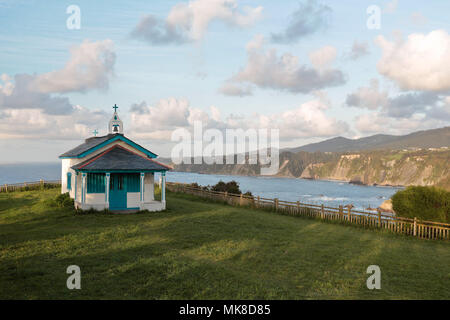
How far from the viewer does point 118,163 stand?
73.6 feet

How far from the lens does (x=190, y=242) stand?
13.7m

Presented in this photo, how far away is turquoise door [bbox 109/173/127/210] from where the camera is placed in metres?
22.3

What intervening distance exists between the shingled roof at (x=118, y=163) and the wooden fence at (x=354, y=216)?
741 centimetres

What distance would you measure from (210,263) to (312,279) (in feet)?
10.2

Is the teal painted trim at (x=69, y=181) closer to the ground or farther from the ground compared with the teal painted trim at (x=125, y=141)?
closer to the ground

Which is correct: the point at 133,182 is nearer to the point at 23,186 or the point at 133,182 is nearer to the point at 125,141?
the point at 125,141

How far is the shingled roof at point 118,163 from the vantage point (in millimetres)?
21672

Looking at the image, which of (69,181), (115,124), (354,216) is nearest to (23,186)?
(69,181)

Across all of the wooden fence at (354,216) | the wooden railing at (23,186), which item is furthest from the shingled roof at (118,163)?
the wooden railing at (23,186)

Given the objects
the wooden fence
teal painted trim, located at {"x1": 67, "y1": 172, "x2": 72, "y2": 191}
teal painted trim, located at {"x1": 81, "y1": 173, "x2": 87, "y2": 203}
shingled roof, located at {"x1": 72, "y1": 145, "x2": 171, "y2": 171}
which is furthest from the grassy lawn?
teal painted trim, located at {"x1": 67, "y1": 172, "x2": 72, "y2": 191}

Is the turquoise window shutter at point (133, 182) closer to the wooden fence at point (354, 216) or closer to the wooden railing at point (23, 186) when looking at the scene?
the wooden fence at point (354, 216)

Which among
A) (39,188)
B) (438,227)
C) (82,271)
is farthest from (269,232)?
(39,188)

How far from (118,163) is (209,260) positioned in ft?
44.2
